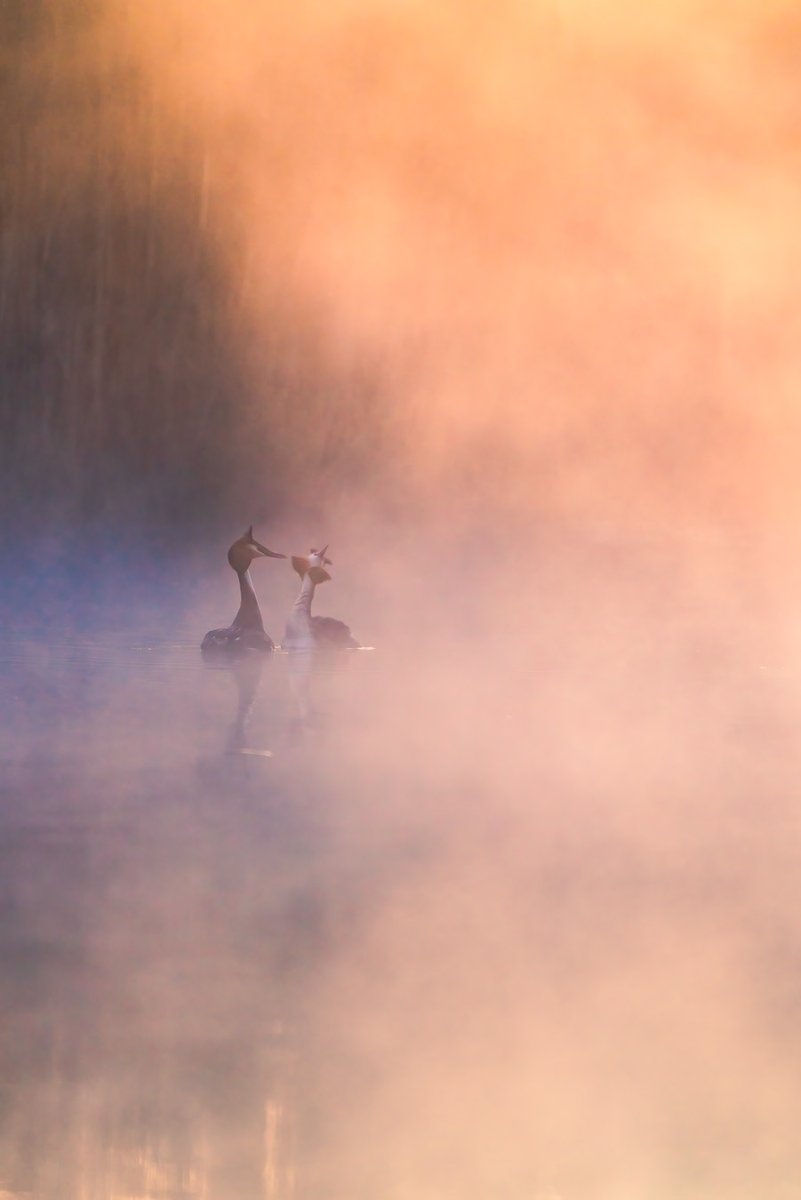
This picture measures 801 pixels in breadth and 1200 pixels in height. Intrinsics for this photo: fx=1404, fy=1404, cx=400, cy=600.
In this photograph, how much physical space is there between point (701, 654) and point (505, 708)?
5432 mm

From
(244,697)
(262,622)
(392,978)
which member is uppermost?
(392,978)

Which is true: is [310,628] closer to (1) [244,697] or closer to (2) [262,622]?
(2) [262,622]

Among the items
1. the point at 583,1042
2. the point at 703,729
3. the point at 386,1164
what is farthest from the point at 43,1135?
Answer: the point at 703,729

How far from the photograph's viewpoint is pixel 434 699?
6.06 metres

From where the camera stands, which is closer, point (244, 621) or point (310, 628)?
point (244, 621)

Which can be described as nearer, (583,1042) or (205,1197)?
(205,1197)

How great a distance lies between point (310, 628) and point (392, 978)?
7.43 metres

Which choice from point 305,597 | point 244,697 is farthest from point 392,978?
point 305,597

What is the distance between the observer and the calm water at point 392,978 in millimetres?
1155

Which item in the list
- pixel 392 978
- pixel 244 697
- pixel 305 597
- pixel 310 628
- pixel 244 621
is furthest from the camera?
pixel 305 597

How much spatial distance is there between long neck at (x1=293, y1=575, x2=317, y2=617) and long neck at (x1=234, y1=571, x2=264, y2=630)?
0.32 metres

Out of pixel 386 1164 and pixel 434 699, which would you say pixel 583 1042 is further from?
pixel 434 699

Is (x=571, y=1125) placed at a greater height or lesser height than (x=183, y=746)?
greater

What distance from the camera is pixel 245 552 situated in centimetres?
973
